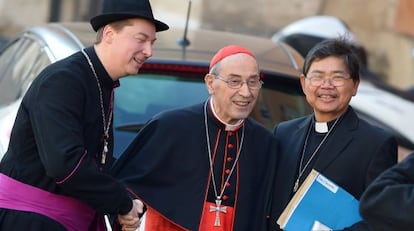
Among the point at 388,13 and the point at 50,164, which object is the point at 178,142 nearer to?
the point at 50,164

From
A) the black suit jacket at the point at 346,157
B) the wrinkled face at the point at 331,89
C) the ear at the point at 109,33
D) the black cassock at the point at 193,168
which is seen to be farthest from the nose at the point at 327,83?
the ear at the point at 109,33

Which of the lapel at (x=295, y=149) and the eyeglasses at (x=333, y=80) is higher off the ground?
the eyeglasses at (x=333, y=80)

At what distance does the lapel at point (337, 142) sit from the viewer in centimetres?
445

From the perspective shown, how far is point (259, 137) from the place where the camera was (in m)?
4.77

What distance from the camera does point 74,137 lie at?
4.15 m

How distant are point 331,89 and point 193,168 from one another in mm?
682

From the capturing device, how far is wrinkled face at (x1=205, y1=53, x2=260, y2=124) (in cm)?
459

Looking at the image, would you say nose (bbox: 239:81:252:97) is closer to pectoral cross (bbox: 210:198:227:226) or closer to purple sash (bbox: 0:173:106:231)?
pectoral cross (bbox: 210:198:227:226)

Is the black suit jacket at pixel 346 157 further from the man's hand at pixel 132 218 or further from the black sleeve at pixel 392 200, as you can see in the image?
the black sleeve at pixel 392 200

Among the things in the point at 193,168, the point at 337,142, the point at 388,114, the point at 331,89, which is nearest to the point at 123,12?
the point at 193,168

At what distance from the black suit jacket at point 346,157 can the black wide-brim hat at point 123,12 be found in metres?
0.82

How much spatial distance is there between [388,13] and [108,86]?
41.5 feet

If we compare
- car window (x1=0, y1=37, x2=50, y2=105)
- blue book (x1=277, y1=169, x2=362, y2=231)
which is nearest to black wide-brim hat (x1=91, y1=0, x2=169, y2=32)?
blue book (x1=277, y1=169, x2=362, y2=231)

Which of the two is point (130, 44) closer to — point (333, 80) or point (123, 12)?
point (123, 12)
